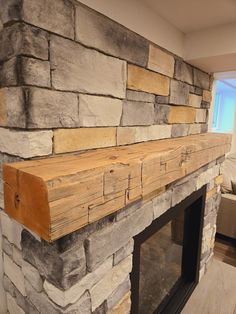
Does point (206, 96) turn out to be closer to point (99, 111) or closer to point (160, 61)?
point (160, 61)

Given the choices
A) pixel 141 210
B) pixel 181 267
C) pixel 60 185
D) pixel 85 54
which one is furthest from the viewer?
pixel 181 267

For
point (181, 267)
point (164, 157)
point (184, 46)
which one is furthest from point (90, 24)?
point (181, 267)

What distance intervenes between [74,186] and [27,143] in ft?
0.84

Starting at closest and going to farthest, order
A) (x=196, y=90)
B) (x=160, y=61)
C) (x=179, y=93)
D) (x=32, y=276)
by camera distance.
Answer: (x=32, y=276) → (x=160, y=61) → (x=179, y=93) → (x=196, y=90)

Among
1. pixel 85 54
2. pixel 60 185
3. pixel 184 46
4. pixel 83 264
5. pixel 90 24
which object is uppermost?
pixel 184 46

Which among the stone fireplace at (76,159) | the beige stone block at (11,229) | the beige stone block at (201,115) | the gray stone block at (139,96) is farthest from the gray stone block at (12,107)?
the beige stone block at (201,115)

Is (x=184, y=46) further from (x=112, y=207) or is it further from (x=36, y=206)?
(x=36, y=206)

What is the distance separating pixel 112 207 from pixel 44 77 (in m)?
0.49

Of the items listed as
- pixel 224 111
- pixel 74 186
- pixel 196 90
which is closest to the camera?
pixel 74 186

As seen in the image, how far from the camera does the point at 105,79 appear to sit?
38.4 inches

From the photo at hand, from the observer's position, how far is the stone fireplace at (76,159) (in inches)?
26.2

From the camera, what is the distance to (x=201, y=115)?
1932mm

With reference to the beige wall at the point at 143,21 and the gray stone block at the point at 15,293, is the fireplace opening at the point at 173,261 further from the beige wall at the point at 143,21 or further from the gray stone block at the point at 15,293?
the beige wall at the point at 143,21

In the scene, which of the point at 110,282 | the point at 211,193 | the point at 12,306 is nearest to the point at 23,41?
the point at 110,282
